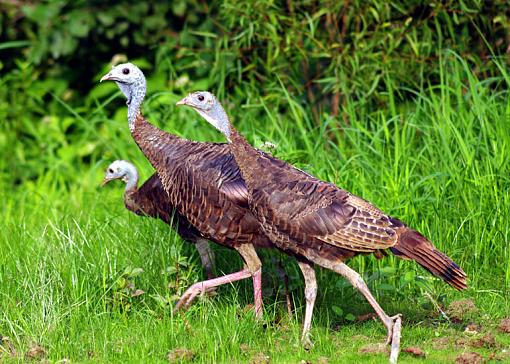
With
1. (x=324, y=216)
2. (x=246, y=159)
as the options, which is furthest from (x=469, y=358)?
(x=246, y=159)

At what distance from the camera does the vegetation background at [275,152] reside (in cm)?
564

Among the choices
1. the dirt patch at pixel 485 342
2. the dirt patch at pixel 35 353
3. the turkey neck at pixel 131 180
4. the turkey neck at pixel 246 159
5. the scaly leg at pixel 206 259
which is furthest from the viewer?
the turkey neck at pixel 131 180


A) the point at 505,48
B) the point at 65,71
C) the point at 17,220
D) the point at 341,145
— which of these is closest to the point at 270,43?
the point at 341,145

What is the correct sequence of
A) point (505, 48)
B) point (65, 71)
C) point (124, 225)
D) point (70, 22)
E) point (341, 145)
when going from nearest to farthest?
point (124, 225), point (341, 145), point (505, 48), point (70, 22), point (65, 71)

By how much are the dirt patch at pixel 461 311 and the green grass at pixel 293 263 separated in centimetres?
4

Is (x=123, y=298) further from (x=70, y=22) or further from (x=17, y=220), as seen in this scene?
(x=70, y=22)

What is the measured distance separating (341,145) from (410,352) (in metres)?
2.49

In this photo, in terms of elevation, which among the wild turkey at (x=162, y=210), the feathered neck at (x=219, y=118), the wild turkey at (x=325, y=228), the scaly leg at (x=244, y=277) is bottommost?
the scaly leg at (x=244, y=277)

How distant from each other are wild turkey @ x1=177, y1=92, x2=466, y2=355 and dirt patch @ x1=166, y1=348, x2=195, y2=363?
2.15 ft

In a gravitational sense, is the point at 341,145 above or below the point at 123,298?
above

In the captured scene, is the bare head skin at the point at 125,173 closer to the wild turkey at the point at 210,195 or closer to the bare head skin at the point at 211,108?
the wild turkey at the point at 210,195

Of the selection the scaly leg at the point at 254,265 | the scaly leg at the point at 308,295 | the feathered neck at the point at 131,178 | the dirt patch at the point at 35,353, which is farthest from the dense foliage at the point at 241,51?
the dirt patch at the point at 35,353

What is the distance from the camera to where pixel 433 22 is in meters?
7.91

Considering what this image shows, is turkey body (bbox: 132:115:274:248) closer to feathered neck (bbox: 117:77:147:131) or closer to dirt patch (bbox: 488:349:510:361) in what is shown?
feathered neck (bbox: 117:77:147:131)
